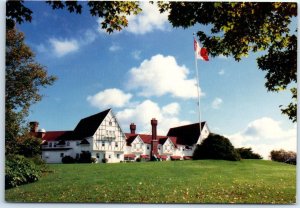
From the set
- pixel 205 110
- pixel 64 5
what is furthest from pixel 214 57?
pixel 64 5

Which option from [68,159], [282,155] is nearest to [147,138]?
[68,159]

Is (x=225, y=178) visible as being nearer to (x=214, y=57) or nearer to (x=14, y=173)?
(x=214, y=57)

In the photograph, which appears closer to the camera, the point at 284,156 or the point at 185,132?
the point at 284,156

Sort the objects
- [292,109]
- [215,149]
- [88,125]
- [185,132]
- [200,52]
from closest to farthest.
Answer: [292,109], [200,52], [185,132], [88,125], [215,149]

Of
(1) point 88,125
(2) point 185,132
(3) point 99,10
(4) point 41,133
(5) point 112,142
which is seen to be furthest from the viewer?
(5) point 112,142

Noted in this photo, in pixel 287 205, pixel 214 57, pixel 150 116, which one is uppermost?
pixel 214 57

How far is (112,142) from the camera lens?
28.3 ft

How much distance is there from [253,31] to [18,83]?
180 inches

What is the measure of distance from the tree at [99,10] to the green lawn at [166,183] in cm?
282

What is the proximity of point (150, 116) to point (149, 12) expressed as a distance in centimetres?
196

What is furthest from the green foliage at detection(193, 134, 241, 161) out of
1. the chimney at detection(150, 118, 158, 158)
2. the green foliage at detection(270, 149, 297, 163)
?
the chimney at detection(150, 118, 158, 158)

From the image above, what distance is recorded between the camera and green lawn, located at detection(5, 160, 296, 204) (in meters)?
7.25

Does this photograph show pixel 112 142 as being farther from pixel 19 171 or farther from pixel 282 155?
pixel 282 155

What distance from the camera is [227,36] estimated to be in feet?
26.2
